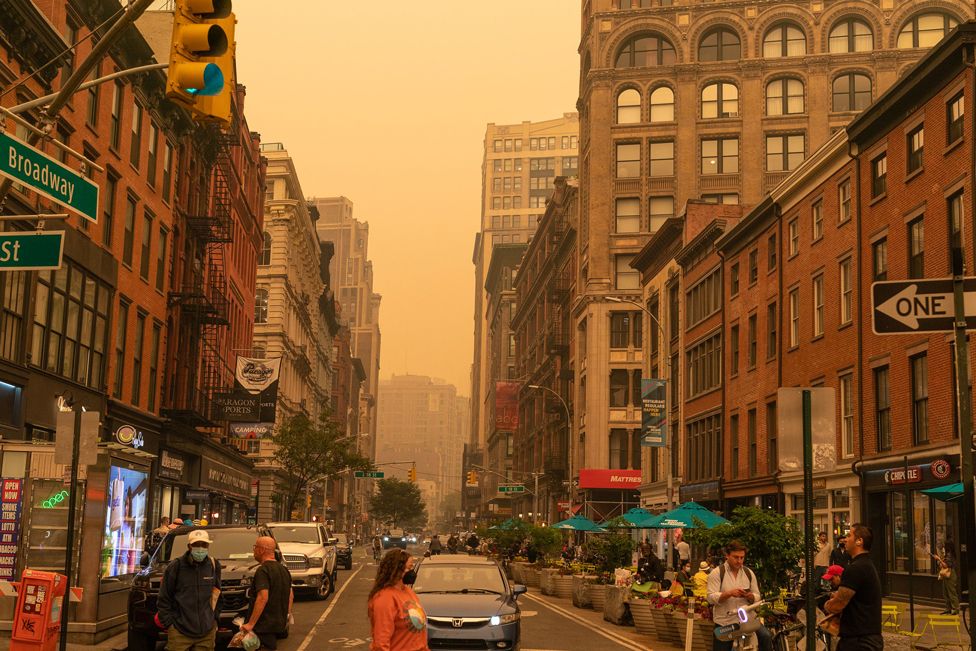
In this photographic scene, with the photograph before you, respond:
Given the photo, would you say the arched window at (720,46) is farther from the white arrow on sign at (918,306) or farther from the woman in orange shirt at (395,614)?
the woman in orange shirt at (395,614)

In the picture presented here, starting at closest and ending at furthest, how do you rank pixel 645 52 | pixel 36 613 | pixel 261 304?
pixel 36 613, pixel 645 52, pixel 261 304

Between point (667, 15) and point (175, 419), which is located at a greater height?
point (667, 15)

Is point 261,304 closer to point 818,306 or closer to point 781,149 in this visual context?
point 781,149

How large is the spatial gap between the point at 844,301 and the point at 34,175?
31.2 metres

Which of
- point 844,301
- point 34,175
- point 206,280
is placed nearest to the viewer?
point 34,175

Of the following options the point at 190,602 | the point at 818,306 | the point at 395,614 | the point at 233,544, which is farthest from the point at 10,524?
the point at 818,306

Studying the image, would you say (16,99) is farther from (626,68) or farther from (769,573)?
(626,68)

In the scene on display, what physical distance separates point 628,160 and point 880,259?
41265 mm

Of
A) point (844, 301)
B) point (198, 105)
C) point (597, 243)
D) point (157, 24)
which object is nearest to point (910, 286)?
point (198, 105)

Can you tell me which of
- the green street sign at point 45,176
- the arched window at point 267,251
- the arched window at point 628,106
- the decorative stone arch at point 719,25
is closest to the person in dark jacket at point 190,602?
the green street sign at point 45,176

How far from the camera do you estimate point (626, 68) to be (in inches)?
2977

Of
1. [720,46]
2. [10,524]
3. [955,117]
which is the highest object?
[720,46]

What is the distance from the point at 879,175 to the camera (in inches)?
1412

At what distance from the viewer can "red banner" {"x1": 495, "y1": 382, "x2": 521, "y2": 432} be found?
4281 inches
